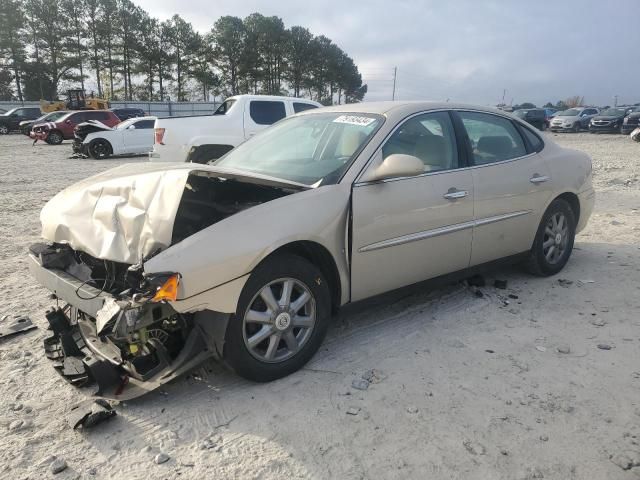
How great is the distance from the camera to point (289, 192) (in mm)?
3264

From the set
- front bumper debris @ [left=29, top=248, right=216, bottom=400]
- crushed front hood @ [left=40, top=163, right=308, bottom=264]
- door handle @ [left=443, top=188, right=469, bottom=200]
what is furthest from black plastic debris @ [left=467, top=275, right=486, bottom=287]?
front bumper debris @ [left=29, top=248, right=216, bottom=400]

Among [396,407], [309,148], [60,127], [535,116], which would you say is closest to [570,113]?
[535,116]

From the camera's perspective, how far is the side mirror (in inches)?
129

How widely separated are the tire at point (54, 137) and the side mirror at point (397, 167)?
24333 mm

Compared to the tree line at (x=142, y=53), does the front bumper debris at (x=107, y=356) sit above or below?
below

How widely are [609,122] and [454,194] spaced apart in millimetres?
32060

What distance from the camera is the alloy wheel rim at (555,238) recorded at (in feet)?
16.1

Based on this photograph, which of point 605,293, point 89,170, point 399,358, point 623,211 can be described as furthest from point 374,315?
point 89,170

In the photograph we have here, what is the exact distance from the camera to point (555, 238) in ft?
16.4

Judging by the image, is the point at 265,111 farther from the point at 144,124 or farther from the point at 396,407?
the point at 396,407

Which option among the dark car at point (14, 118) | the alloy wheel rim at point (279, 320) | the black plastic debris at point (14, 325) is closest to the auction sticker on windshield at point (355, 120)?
the alloy wheel rim at point (279, 320)

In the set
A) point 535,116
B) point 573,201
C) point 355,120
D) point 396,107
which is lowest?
point 573,201

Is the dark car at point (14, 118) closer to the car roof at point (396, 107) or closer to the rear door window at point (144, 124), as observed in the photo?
the rear door window at point (144, 124)

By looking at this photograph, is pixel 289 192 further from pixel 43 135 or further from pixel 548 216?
pixel 43 135
